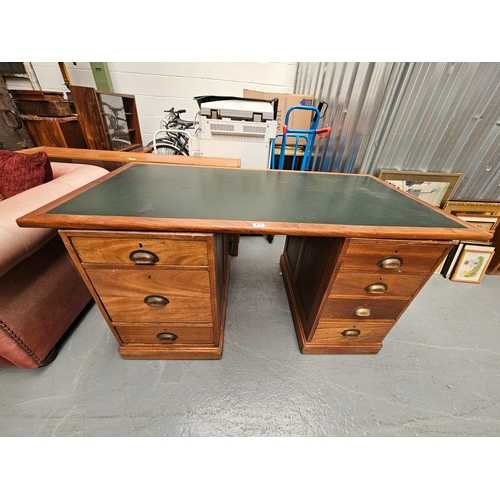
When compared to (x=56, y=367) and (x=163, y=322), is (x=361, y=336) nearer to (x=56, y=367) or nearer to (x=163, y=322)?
(x=163, y=322)

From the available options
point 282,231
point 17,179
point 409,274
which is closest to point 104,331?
point 17,179

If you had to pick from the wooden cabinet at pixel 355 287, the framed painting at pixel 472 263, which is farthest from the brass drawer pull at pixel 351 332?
the framed painting at pixel 472 263

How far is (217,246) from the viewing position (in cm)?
90

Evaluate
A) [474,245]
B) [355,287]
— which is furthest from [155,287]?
[474,245]

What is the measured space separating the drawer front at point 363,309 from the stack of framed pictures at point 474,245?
1.10m

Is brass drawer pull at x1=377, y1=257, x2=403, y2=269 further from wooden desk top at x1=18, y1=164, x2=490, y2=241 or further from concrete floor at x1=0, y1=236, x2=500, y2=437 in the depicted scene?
concrete floor at x1=0, y1=236, x2=500, y2=437

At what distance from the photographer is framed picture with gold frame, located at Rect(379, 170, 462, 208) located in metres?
1.53

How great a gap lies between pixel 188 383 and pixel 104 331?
0.58 m

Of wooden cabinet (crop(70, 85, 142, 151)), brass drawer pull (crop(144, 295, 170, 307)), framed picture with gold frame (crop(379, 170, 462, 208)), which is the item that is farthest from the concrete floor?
wooden cabinet (crop(70, 85, 142, 151))

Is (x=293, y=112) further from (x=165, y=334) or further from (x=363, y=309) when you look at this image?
(x=165, y=334)

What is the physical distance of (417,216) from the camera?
82cm

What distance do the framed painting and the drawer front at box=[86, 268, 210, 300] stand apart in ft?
6.39

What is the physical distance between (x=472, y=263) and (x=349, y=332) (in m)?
1.37

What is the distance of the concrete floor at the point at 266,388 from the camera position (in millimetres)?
848
